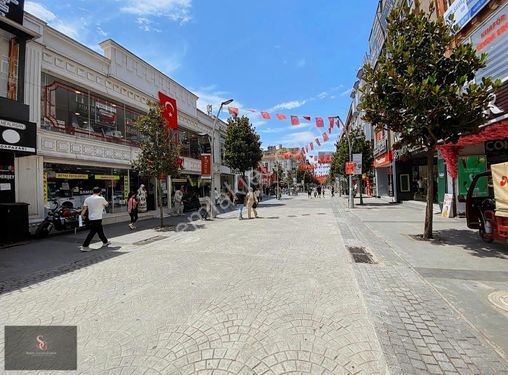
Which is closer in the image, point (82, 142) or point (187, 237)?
point (187, 237)

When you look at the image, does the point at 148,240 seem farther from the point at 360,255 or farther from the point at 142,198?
the point at 142,198

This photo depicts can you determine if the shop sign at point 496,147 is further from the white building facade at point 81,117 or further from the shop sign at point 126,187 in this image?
the shop sign at point 126,187

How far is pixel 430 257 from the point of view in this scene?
249 inches

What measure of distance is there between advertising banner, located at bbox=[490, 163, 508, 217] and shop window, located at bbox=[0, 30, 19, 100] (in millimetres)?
15515

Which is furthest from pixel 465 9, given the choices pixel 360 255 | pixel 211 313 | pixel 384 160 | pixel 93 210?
pixel 93 210

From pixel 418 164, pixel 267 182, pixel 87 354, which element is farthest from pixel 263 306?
pixel 267 182

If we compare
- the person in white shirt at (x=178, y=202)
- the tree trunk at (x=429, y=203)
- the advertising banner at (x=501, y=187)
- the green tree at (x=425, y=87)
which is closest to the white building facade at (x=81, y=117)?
the person in white shirt at (x=178, y=202)

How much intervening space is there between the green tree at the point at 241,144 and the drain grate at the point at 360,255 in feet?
62.0

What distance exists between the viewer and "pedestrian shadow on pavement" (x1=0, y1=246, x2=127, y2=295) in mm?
5160

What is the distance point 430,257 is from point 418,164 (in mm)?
17754

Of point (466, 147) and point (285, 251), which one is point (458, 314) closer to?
point (285, 251)

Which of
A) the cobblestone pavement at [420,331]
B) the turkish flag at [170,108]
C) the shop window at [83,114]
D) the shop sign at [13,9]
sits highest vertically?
the shop sign at [13,9]

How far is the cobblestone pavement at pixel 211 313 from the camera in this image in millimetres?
2740

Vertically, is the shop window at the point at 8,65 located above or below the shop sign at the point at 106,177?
above
